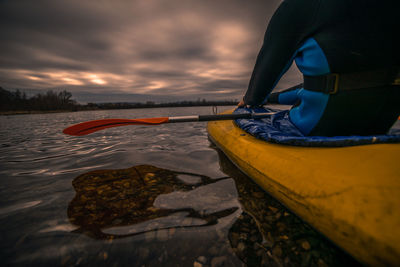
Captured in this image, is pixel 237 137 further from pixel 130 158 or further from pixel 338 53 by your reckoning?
pixel 130 158

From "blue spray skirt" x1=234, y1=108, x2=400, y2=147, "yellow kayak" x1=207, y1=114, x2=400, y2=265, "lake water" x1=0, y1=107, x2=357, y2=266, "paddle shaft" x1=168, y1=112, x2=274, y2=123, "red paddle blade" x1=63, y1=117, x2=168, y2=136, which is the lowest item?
"lake water" x1=0, y1=107, x2=357, y2=266

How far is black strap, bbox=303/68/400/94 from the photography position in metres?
1.26

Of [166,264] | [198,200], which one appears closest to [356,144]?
[198,200]

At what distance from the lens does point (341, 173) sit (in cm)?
100

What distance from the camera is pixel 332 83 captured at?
141 cm

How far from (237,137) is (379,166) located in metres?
1.52

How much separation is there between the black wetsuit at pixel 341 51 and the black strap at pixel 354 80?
0.03 metres

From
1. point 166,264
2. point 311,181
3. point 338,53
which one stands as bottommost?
point 166,264

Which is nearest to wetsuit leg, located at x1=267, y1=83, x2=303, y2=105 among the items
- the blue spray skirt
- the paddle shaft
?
the paddle shaft

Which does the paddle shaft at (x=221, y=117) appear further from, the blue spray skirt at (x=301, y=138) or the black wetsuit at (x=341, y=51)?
the black wetsuit at (x=341, y=51)

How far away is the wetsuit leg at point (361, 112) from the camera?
4.38 ft

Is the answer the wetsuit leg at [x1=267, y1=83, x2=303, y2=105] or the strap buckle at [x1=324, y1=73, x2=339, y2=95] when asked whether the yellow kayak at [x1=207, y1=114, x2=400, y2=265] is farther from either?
the wetsuit leg at [x1=267, y1=83, x2=303, y2=105]

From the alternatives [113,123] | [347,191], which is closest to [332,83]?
[347,191]

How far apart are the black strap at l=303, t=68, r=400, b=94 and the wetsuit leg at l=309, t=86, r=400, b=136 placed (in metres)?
0.05
